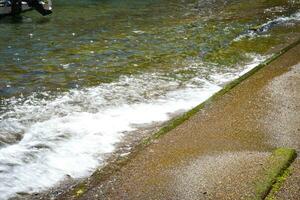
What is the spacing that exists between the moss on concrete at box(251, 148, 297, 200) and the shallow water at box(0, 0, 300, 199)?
2.36 meters

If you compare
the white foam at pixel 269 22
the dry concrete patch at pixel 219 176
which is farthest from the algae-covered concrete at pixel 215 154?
the white foam at pixel 269 22

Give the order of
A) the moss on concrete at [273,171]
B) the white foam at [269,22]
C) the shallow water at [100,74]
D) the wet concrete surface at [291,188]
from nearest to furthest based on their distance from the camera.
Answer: the wet concrete surface at [291,188] → the moss on concrete at [273,171] → the shallow water at [100,74] → the white foam at [269,22]

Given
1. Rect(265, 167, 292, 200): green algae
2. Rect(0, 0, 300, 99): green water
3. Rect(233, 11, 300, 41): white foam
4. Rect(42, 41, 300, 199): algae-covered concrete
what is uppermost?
Rect(265, 167, 292, 200): green algae

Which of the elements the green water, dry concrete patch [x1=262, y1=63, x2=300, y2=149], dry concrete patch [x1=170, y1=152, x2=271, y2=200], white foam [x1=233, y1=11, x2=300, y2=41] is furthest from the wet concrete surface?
white foam [x1=233, y1=11, x2=300, y2=41]

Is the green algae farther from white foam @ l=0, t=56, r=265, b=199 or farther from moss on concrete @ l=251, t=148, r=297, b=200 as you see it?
white foam @ l=0, t=56, r=265, b=199

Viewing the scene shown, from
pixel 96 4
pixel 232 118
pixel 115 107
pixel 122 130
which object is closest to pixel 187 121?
pixel 232 118

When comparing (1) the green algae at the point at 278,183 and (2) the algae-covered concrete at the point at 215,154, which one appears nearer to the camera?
(1) the green algae at the point at 278,183

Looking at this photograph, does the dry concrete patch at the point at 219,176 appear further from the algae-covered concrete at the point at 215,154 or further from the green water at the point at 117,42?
the green water at the point at 117,42

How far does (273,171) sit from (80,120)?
3.94m

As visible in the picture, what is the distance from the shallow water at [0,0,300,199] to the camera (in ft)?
20.5

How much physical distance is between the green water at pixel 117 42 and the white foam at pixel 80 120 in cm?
94

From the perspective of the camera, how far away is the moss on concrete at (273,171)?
4325mm

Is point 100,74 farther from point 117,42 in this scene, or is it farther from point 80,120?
point 117,42

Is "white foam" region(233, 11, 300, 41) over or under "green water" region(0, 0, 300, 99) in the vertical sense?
over
